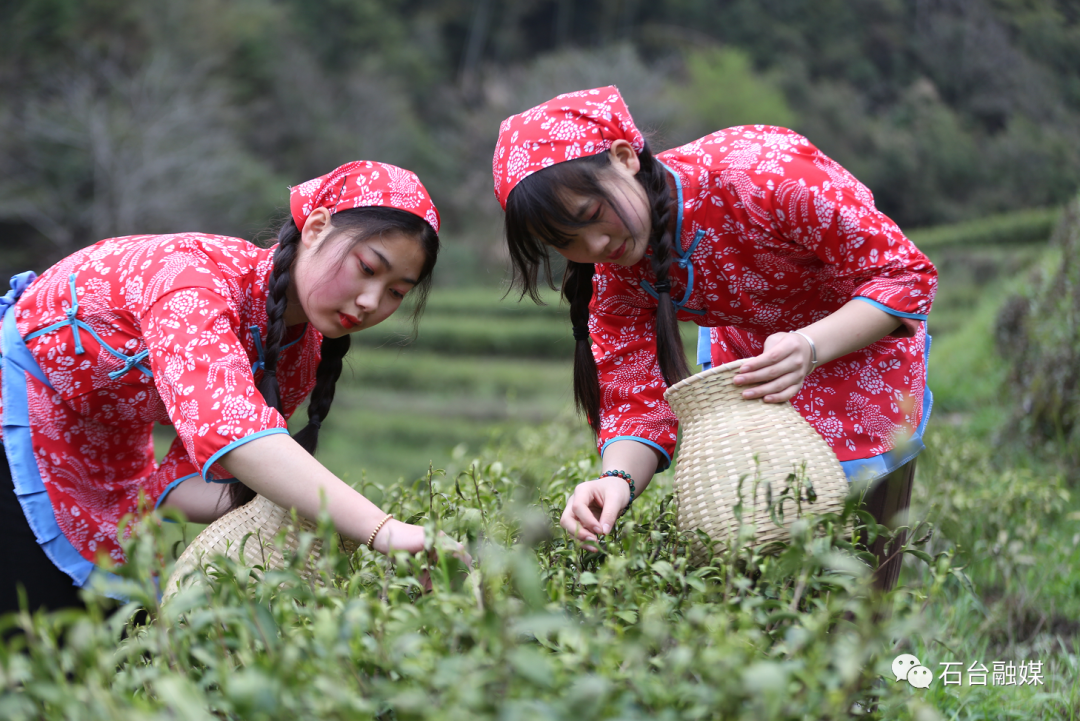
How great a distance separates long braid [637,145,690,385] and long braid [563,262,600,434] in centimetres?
17

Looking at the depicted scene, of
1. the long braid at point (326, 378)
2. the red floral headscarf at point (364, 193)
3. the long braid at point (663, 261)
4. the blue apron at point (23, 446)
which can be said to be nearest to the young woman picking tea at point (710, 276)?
the long braid at point (663, 261)

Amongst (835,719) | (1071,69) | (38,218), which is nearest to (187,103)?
(38,218)

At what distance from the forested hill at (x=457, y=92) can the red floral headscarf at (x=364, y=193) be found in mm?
3437

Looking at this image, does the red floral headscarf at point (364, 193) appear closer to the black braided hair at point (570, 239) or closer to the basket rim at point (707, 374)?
the black braided hair at point (570, 239)

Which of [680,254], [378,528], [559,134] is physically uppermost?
[559,134]

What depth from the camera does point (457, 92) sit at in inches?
1053

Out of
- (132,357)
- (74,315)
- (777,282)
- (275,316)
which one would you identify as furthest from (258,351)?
(777,282)

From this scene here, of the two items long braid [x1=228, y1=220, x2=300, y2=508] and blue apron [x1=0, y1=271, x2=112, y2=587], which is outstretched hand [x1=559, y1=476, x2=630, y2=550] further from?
blue apron [x1=0, y1=271, x2=112, y2=587]

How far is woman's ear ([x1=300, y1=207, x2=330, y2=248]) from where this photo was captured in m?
1.59

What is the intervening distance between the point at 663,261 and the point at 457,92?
87.0 ft

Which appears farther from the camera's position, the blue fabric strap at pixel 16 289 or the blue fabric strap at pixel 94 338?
the blue fabric strap at pixel 16 289

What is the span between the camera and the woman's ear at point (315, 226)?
1587mm

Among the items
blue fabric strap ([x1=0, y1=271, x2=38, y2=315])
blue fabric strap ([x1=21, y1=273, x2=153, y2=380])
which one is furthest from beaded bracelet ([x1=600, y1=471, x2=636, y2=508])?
blue fabric strap ([x1=0, y1=271, x2=38, y2=315])

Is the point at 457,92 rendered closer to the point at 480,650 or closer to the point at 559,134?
the point at 559,134
